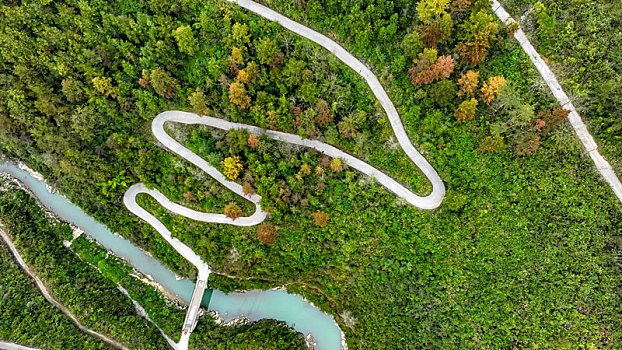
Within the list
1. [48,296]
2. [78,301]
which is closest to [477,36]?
[78,301]

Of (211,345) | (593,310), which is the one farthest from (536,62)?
(211,345)

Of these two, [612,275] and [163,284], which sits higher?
[163,284]

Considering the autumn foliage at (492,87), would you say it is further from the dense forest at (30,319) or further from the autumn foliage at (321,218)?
the dense forest at (30,319)

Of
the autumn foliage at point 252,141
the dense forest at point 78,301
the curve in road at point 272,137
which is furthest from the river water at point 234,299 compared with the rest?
the autumn foliage at point 252,141

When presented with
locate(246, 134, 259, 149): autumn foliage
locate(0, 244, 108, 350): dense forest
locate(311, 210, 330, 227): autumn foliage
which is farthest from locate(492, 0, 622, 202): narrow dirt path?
locate(0, 244, 108, 350): dense forest

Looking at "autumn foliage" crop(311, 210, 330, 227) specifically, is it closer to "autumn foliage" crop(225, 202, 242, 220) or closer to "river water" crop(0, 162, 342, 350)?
"autumn foliage" crop(225, 202, 242, 220)

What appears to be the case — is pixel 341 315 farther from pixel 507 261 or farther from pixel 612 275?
pixel 612 275
